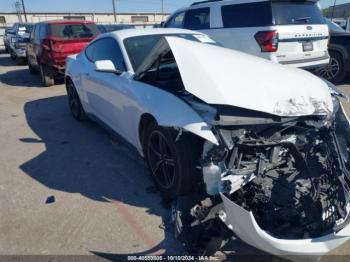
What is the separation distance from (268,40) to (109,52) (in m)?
3.40

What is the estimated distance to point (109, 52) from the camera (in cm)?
473

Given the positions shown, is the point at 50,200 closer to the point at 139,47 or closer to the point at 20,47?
the point at 139,47

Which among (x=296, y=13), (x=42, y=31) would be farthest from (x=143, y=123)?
(x=42, y=31)

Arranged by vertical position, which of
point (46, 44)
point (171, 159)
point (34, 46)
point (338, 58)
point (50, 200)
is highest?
point (46, 44)

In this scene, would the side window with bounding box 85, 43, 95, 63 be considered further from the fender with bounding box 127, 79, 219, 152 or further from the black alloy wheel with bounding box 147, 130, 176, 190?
the black alloy wheel with bounding box 147, 130, 176, 190

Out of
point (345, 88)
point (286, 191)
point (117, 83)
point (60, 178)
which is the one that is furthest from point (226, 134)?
point (345, 88)

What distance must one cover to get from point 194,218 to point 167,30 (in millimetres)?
2984

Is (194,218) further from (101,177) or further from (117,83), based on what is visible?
(117,83)

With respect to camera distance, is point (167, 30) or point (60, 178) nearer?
point (60, 178)

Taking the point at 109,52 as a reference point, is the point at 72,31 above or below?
above

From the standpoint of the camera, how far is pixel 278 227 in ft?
8.22

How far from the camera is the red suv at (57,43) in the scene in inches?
378

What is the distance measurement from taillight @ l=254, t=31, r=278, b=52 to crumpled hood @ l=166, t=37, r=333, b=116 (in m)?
3.61

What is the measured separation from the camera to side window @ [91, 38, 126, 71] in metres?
4.38
